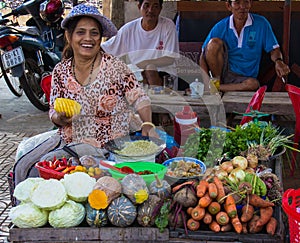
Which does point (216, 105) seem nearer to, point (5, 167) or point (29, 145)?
point (29, 145)

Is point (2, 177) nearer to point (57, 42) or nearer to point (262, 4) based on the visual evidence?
point (57, 42)

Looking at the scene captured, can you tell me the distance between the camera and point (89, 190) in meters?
2.51

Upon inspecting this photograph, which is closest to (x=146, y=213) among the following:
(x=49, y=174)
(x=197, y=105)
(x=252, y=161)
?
(x=49, y=174)

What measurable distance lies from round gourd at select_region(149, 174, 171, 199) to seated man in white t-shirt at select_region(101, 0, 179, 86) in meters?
2.73

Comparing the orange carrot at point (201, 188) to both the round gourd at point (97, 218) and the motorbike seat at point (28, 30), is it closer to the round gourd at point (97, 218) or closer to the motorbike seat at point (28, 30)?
the round gourd at point (97, 218)

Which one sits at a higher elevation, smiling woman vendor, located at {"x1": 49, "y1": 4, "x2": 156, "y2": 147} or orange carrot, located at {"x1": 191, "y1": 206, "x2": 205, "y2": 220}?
smiling woman vendor, located at {"x1": 49, "y1": 4, "x2": 156, "y2": 147}

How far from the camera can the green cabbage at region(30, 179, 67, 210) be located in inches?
94.8

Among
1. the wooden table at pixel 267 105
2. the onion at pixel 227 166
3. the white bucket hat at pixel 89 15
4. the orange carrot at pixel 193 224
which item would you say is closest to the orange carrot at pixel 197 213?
the orange carrot at pixel 193 224

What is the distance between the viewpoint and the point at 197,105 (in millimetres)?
4215

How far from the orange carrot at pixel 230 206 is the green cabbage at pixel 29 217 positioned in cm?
92

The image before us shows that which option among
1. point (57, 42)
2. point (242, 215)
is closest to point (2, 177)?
point (242, 215)

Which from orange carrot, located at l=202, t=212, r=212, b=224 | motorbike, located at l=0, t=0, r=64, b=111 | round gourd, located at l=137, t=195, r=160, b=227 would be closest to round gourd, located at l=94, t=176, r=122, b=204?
round gourd, located at l=137, t=195, r=160, b=227

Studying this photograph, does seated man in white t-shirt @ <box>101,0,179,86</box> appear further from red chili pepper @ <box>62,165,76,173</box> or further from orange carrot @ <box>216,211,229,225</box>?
orange carrot @ <box>216,211,229,225</box>

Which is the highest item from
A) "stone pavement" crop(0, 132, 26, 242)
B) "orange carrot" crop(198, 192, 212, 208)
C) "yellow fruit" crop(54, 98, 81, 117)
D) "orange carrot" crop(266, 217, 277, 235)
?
"yellow fruit" crop(54, 98, 81, 117)
